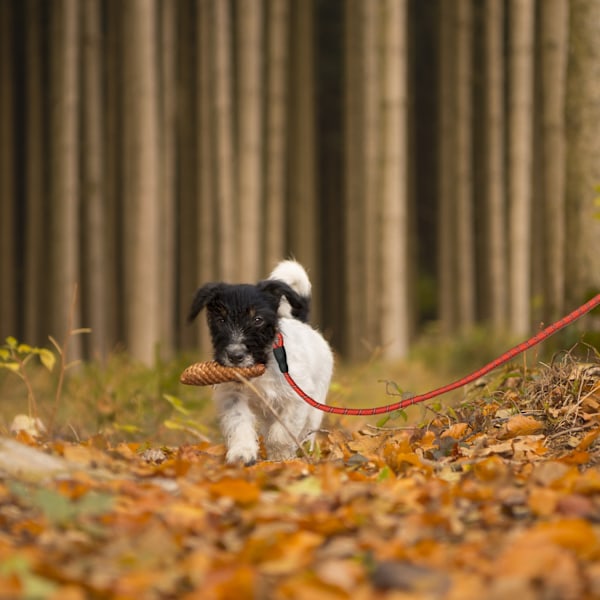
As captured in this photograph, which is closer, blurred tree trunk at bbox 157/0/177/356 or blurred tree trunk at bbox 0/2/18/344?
blurred tree trunk at bbox 157/0/177/356

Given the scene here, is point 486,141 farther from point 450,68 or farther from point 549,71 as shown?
point 549,71

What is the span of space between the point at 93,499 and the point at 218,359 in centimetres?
197

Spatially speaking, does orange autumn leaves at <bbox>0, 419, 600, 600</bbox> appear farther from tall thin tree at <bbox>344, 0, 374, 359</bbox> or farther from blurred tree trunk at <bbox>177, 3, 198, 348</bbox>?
blurred tree trunk at <bbox>177, 3, 198, 348</bbox>

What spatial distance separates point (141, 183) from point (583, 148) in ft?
19.5

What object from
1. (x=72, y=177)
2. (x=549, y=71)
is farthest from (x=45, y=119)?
(x=549, y=71)

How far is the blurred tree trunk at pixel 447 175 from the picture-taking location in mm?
17781

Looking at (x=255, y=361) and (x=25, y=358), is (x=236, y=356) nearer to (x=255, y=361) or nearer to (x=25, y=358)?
(x=255, y=361)

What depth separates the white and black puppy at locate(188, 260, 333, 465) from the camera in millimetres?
4844

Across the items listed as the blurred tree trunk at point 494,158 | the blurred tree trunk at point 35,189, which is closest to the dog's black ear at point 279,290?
the blurred tree trunk at point 494,158

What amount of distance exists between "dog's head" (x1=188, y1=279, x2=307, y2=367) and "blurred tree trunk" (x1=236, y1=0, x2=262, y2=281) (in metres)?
8.71

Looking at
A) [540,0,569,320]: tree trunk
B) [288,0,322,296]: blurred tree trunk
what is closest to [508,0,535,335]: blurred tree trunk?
[288,0,322,296]: blurred tree trunk

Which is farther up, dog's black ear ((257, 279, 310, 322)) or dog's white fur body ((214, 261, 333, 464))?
dog's black ear ((257, 279, 310, 322))

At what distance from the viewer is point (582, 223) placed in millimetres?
8039

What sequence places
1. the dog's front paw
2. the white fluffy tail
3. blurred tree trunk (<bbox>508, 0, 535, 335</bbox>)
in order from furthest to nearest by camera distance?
blurred tree trunk (<bbox>508, 0, 535, 335</bbox>) < the white fluffy tail < the dog's front paw
